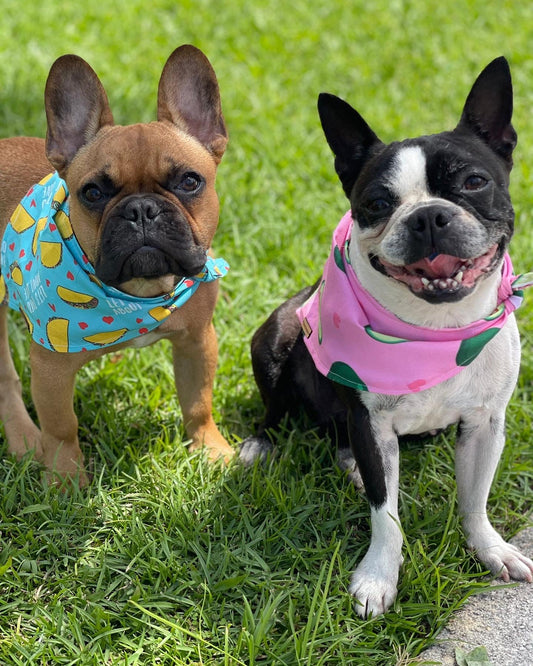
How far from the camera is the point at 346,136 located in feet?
9.25

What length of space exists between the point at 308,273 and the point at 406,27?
3.54 m

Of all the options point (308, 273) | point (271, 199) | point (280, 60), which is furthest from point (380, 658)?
point (280, 60)

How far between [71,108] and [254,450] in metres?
1.55

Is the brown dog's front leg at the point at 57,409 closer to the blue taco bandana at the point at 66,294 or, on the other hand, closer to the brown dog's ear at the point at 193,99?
the blue taco bandana at the point at 66,294

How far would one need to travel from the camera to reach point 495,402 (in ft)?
9.35

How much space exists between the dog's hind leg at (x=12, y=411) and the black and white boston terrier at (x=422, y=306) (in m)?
1.32

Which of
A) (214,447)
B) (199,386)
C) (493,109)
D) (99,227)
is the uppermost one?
(493,109)

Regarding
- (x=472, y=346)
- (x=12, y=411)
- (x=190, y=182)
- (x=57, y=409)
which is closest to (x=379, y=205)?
(x=472, y=346)

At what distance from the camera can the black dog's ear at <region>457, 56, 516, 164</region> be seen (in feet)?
8.65

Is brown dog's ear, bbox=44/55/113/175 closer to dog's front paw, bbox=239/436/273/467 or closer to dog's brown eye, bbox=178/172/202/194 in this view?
dog's brown eye, bbox=178/172/202/194

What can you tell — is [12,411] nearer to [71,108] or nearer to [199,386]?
[199,386]

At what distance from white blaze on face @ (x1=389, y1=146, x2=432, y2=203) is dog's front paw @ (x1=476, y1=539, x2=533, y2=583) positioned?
131 cm

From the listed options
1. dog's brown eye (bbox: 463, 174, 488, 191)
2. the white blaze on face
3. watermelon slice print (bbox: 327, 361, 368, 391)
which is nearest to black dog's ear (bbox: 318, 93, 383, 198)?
the white blaze on face

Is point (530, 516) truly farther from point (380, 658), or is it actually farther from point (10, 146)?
point (10, 146)
